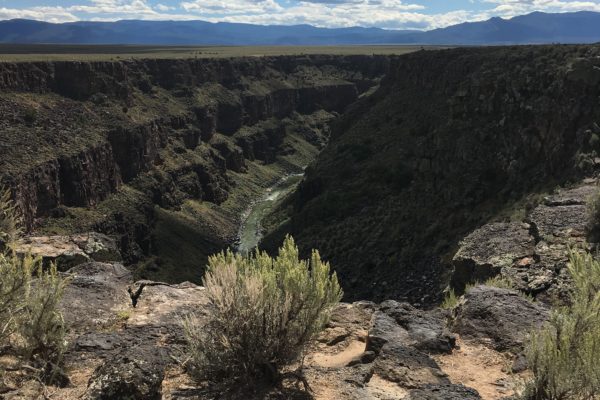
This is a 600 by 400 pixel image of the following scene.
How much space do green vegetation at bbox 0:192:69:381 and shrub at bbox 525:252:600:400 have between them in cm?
787

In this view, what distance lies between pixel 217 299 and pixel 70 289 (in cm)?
644

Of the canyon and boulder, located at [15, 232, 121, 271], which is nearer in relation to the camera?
the canyon

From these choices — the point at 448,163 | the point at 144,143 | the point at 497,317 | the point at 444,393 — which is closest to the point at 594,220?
the point at 497,317

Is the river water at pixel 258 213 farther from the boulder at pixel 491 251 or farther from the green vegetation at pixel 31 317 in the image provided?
the green vegetation at pixel 31 317

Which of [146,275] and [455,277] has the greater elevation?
[455,277]

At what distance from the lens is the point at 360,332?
39.6 ft

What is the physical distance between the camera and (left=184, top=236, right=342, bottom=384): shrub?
8.47 m

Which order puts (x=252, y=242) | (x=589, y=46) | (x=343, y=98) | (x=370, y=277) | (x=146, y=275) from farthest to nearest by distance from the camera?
(x=343, y=98) → (x=252, y=242) → (x=146, y=275) → (x=589, y=46) → (x=370, y=277)

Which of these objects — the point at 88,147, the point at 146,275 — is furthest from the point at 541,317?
the point at 88,147

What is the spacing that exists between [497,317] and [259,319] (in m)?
6.71

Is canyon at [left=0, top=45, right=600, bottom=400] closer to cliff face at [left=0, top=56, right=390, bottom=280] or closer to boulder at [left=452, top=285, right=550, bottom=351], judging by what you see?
boulder at [left=452, top=285, right=550, bottom=351]

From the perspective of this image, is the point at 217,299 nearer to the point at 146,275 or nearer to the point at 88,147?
the point at 146,275

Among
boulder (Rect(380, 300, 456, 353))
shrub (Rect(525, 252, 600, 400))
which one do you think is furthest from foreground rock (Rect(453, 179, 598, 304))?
shrub (Rect(525, 252, 600, 400))

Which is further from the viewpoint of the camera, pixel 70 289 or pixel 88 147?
pixel 88 147
